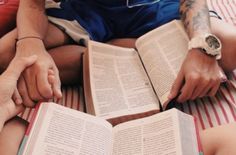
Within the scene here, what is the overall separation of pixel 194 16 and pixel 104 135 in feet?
1.25

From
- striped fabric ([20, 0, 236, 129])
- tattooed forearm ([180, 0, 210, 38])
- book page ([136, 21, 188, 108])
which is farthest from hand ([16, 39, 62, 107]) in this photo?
tattooed forearm ([180, 0, 210, 38])

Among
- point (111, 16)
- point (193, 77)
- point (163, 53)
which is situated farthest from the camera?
point (111, 16)

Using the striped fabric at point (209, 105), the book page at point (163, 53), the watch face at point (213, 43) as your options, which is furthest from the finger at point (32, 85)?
the watch face at point (213, 43)

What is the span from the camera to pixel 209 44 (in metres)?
0.78

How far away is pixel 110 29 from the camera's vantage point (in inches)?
39.3

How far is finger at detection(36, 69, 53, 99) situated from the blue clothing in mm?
272

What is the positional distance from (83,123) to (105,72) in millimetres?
209

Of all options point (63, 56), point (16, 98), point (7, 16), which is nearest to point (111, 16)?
point (63, 56)

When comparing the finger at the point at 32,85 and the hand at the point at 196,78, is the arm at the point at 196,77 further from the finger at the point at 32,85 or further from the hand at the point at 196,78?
the finger at the point at 32,85

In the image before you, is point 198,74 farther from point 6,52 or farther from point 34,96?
point 6,52

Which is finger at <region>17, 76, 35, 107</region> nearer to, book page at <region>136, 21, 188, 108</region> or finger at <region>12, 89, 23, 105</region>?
finger at <region>12, 89, 23, 105</region>

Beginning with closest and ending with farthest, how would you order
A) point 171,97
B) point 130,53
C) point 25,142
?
1. point 25,142
2. point 171,97
3. point 130,53

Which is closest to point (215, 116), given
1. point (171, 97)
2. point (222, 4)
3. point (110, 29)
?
point (171, 97)

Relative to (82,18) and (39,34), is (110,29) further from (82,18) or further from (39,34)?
(39,34)
